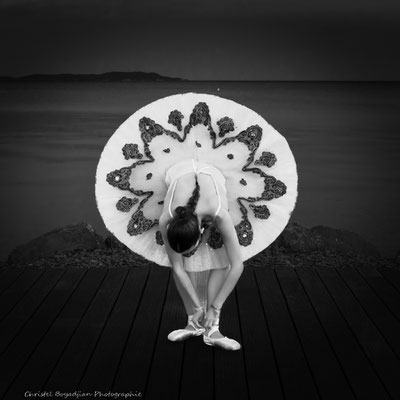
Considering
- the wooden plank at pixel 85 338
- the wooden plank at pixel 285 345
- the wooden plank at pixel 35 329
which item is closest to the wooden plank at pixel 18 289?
the wooden plank at pixel 35 329

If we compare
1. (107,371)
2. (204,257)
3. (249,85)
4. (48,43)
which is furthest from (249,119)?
(48,43)

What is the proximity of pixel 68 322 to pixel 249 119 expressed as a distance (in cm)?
133

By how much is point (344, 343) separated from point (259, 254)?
1.75 m

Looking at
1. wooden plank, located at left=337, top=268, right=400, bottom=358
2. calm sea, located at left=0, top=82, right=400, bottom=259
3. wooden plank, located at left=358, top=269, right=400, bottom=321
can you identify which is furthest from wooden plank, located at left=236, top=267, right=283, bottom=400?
calm sea, located at left=0, top=82, right=400, bottom=259

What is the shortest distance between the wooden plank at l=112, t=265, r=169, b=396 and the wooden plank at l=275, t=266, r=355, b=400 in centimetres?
68

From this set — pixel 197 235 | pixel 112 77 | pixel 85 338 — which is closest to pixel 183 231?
pixel 197 235

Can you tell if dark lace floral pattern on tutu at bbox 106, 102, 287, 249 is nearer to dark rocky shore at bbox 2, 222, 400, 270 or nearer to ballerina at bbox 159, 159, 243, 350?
ballerina at bbox 159, 159, 243, 350

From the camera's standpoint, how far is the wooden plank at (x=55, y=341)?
Answer: 9.16 feet

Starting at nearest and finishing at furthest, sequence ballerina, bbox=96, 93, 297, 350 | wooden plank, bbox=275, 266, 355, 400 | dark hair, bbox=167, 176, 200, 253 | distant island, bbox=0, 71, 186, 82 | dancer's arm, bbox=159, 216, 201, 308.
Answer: dark hair, bbox=167, 176, 200, 253
wooden plank, bbox=275, 266, 355, 400
dancer's arm, bbox=159, 216, 201, 308
ballerina, bbox=96, 93, 297, 350
distant island, bbox=0, 71, 186, 82

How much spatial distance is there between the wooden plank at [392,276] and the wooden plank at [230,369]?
3.64 feet

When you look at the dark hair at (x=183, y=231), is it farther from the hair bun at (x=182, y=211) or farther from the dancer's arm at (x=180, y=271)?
the dancer's arm at (x=180, y=271)

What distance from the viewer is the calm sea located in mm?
6141

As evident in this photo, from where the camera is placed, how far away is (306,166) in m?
6.67

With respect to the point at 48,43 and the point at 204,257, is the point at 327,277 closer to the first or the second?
the point at 204,257
